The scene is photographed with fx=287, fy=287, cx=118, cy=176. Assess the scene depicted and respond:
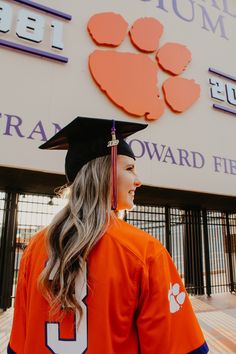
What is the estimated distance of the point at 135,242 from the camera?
0.94m

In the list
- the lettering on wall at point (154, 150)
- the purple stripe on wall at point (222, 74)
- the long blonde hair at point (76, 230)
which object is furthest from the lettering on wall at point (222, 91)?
the long blonde hair at point (76, 230)

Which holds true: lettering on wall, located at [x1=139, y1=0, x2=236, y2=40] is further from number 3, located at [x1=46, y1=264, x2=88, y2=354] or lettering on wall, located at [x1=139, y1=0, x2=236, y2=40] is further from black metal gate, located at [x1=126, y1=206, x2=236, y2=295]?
number 3, located at [x1=46, y1=264, x2=88, y2=354]

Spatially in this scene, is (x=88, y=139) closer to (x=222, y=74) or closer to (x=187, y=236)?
(x=222, y=74)

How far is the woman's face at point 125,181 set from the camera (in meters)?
1.12

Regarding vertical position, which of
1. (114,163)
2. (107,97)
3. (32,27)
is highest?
(32,27)

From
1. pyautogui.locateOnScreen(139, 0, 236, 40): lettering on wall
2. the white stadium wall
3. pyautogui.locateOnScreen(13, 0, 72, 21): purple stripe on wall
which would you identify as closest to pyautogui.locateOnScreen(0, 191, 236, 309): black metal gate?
the white stadium wall

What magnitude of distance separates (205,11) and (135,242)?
26.8 feet

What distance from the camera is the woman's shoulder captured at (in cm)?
92

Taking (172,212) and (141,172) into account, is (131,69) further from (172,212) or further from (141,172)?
(172,212)

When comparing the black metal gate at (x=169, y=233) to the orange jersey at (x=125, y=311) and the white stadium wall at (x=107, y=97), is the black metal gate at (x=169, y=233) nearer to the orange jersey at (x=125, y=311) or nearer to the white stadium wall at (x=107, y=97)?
the white stadium wall at (x=107, y=97)

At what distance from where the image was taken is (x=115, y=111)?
5.45m

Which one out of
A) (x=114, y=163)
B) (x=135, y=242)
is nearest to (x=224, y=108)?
(x=114, y=163)

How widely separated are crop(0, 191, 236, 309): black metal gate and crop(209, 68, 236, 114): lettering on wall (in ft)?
10.6

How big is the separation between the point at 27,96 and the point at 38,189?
236 cm
